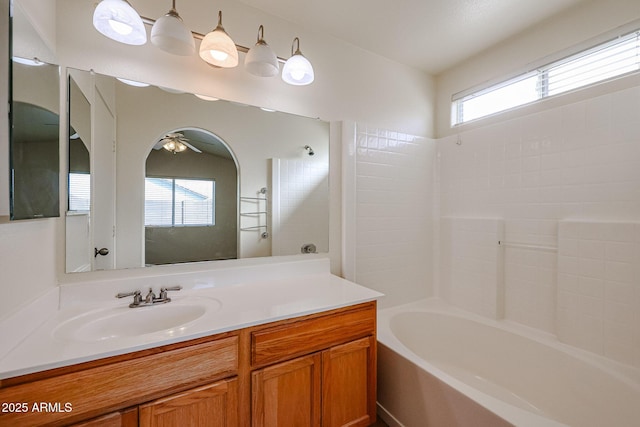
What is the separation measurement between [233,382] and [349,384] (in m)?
0.64

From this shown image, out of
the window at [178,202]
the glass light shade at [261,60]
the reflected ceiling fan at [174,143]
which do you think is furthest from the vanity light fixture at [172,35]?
the window at [178,202]

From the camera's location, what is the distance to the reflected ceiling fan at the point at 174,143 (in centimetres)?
145

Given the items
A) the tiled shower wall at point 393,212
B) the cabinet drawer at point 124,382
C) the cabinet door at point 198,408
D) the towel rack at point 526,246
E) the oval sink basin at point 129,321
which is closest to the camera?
the cabinet drawer at point 124,382

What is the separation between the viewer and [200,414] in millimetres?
1033

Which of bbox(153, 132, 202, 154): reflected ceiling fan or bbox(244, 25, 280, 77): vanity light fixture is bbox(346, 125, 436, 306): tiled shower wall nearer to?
bbox(244, 25, 280, 77): vanity light fixture

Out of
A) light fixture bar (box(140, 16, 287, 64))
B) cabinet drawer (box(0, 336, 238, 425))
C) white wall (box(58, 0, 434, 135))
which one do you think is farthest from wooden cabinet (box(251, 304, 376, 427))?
light fixture bar (box(140, 16, 287, 64))

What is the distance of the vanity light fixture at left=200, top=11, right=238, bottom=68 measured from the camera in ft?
4.58

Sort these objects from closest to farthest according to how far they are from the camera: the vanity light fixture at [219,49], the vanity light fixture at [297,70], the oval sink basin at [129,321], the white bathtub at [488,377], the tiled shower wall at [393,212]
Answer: the oval sink basin at [129,321]
the white bathtub at [488,377]
the vanity light fixture at [219,49]
the vanity light fixture at [297,70]
the tiled shower wall at [393,212]

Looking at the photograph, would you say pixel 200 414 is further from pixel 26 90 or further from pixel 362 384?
pixel 26 90

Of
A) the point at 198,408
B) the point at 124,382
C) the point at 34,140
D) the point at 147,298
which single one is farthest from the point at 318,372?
the point at 34,140

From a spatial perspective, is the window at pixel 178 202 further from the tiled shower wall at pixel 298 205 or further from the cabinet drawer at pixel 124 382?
the cabinet drawer at pixel 124 382

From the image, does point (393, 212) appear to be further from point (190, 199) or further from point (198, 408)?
point (198, 408)

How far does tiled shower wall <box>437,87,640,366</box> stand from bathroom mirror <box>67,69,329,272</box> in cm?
132

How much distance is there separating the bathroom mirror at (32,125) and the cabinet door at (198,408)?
82cm
